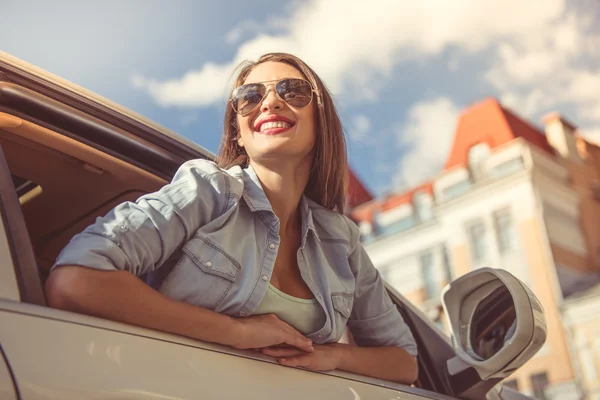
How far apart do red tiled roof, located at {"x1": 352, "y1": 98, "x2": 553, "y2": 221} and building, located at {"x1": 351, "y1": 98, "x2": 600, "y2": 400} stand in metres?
0.05

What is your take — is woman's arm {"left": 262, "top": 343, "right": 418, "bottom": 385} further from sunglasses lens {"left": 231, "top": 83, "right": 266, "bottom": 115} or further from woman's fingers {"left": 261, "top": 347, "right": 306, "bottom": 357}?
sunglasses lens {"left": 231, "top": 83, "right": 266, "bottom": 115}

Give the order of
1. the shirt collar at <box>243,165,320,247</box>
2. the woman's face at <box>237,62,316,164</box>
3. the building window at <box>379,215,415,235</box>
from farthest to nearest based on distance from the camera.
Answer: the building window at <box>379,215,415,235</box>
the woman's face at <box>237,62,316,164</box>
the shirt collar at <box>243,165,320,247</box>

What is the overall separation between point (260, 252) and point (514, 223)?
2230cm

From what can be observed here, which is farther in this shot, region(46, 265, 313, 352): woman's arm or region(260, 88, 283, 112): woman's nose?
region(260, 88, 283, 112): woman's nose

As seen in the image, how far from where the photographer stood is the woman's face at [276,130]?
1731 mm

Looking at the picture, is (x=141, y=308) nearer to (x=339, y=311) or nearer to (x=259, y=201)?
(x=259, y=201)

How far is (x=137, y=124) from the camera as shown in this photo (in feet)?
5.56

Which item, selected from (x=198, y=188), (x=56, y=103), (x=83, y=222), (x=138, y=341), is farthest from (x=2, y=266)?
(x=83, y=222)

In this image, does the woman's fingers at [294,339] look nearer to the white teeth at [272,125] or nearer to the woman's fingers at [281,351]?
the woman's fingers at [281,351]

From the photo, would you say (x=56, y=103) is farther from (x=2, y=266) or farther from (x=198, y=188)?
(x=2, y=266)

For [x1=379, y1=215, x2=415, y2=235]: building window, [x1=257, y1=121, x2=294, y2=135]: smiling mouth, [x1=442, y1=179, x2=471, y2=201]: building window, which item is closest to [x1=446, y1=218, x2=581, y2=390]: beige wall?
[x1=442, y1=179, x2=471, y2=201]: building window

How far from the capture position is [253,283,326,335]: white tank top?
1476mm

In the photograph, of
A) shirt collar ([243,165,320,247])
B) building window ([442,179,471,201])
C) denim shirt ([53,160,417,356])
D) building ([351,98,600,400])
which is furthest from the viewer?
building window ([442,179,471,201])

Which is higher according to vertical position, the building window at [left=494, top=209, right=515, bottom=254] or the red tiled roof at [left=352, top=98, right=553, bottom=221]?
the red tiled roof at [left=352, top=98, right=553, bottom=221]
